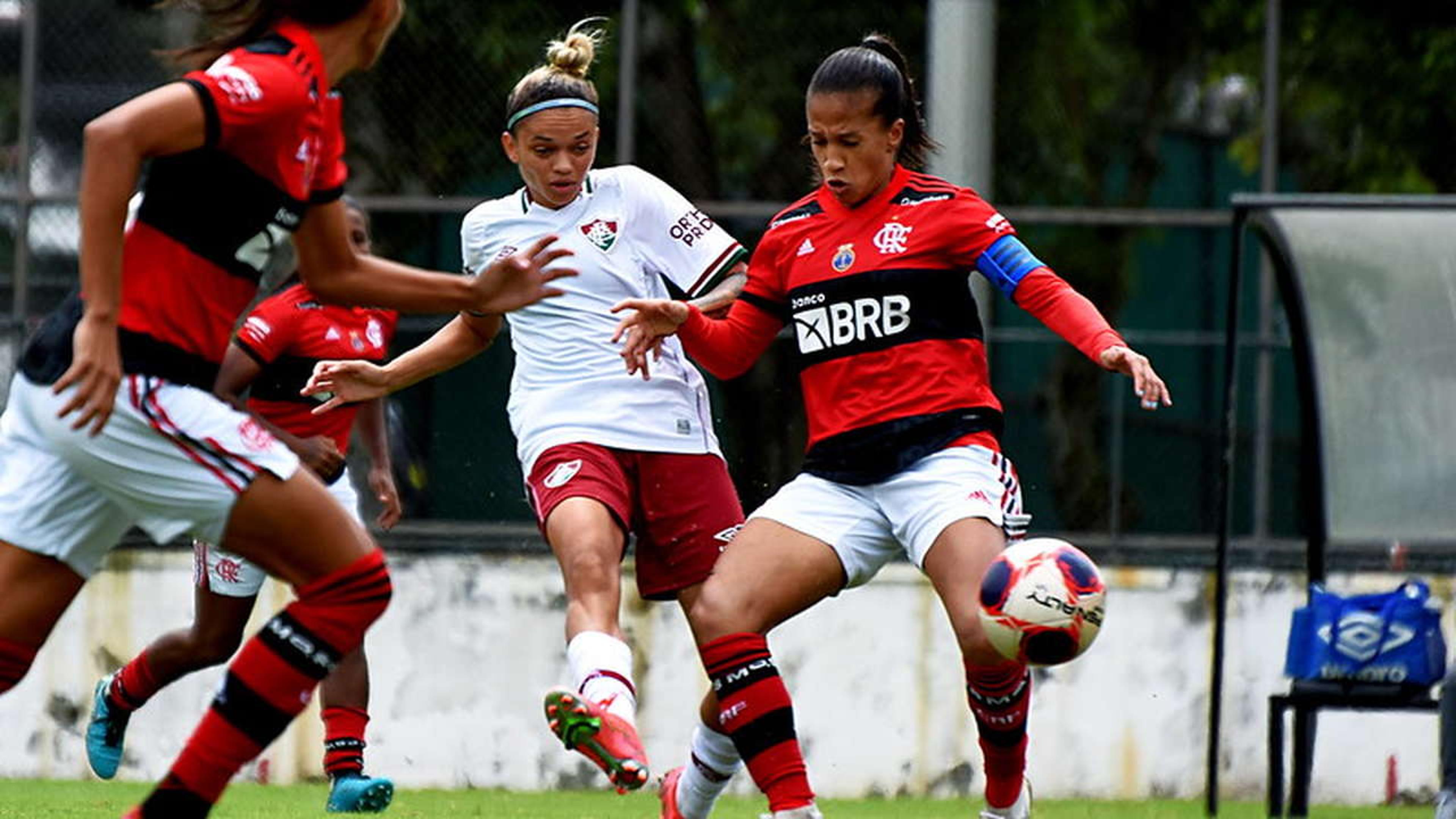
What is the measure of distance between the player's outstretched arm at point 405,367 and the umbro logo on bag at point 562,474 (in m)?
0.48

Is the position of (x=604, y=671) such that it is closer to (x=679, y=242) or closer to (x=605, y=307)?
(x=605, y=307)

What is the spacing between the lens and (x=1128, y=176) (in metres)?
13.4

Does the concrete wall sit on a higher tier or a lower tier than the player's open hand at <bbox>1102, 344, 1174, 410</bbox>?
lower

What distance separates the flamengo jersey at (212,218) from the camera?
4703mm

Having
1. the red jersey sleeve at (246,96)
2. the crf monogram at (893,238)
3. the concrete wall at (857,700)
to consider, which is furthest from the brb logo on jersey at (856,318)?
the concrete wall at (857,700)

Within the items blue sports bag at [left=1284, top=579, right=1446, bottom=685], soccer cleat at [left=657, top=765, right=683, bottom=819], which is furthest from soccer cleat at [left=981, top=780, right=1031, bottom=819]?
blue sports bag at [left=1284, top=579, right=1446, bottom=685]

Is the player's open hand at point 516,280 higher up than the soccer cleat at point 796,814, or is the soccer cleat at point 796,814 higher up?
the player's open hand at point 516,280

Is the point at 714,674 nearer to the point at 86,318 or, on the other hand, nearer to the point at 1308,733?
the point at 86,318

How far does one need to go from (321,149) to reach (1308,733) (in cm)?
462

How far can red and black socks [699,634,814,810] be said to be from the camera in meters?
5.98

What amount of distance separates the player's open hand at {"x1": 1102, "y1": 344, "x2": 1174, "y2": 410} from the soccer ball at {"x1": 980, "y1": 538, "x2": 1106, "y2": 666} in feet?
1.56

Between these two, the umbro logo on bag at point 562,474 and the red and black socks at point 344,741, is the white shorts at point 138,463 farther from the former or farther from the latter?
the red and black socks at point 344,741

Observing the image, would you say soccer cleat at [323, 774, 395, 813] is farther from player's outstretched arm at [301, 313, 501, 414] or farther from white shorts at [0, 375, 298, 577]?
white shorts at [0, 375, 298, 577]

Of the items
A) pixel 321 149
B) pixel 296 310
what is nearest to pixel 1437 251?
pixel 296 310
